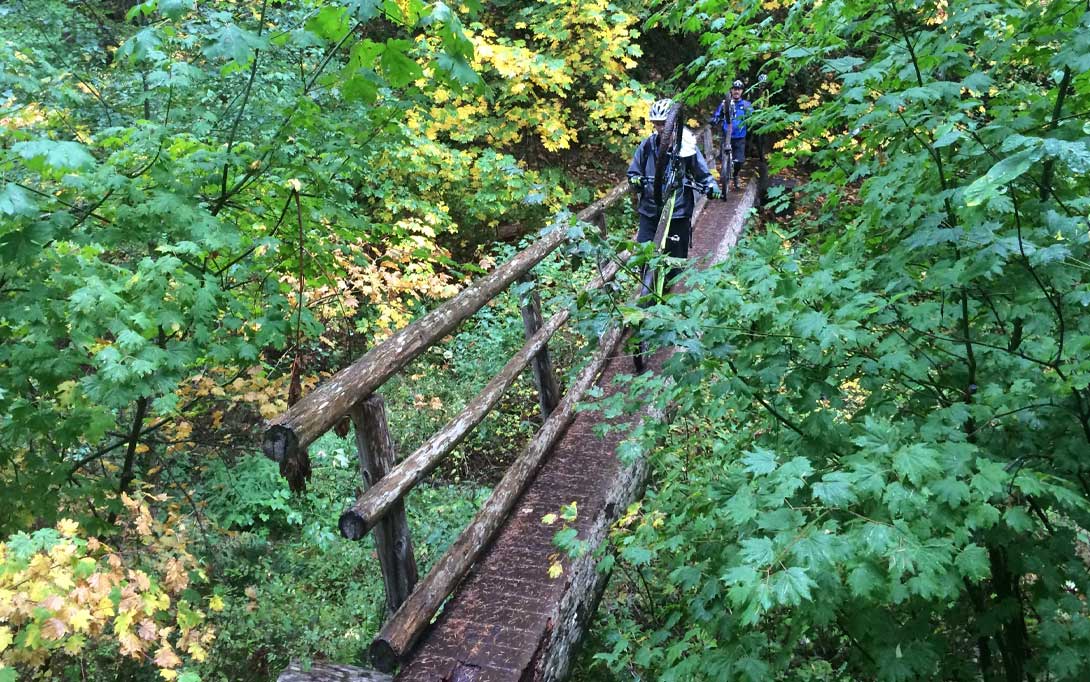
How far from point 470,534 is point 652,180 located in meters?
3.36

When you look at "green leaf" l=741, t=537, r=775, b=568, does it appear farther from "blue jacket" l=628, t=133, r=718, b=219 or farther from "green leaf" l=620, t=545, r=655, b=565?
"blue jacket" l=628, t=133, r=718, b=219

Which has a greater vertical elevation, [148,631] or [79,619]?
[79,619]

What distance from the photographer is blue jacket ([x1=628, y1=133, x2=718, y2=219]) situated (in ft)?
18.6

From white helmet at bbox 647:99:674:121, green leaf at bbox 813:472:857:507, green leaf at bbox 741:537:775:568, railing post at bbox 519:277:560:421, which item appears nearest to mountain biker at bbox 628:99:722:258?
white helmet at bbox 647:99:674:121

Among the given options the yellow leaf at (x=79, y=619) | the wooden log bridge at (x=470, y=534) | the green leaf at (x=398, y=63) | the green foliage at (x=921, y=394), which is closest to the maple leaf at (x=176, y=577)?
the wooden log bridge at (x=470, y=534)

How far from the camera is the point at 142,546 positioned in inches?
151

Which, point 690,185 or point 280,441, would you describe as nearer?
point 280,441

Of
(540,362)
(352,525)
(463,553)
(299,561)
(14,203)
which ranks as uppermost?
(14,203)

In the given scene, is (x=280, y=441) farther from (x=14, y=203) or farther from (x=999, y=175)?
(x=999, y=175)

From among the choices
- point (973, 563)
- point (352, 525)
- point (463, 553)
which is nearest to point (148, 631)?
point (352, 525)

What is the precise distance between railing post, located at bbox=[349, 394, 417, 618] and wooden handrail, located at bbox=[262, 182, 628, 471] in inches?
6.3

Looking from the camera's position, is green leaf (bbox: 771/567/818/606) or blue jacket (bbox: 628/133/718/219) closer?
green leaf (bbox: 771/567/818/606)

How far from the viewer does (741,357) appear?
8.90 feet

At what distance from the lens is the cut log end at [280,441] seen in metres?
2.77
